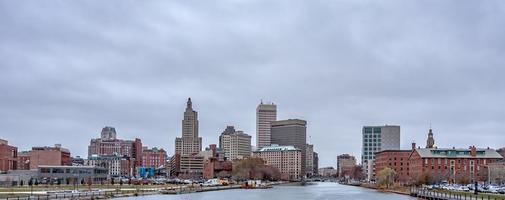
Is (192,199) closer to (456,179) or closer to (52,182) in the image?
(52,182)

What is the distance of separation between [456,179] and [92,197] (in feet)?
432

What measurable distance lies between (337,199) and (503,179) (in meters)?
75.9

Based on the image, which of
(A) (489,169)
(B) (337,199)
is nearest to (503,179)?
(A) (489,169)

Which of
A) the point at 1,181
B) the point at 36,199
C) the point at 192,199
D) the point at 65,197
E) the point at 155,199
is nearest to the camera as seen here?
the point at 36,199

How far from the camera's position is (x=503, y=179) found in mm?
176375

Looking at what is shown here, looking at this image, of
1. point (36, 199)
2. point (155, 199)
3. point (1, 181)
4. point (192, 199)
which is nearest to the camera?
point (36, 199)

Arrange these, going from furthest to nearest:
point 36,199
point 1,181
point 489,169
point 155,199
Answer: point 489,169, point 1,181, point 155,199, point 36,199

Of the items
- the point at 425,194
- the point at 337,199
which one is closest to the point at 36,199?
the point at 337,199

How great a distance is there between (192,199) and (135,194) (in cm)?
1093

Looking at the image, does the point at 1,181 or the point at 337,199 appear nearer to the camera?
the point at 337,199

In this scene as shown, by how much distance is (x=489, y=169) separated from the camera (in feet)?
636

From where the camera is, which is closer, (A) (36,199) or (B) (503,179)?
(A) (36,199)

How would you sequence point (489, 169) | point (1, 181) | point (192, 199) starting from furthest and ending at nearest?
1. point (489, 169)
2. point (1, 181)
3. point (192, 199)

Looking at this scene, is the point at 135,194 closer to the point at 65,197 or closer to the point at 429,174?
the point at 65,197
